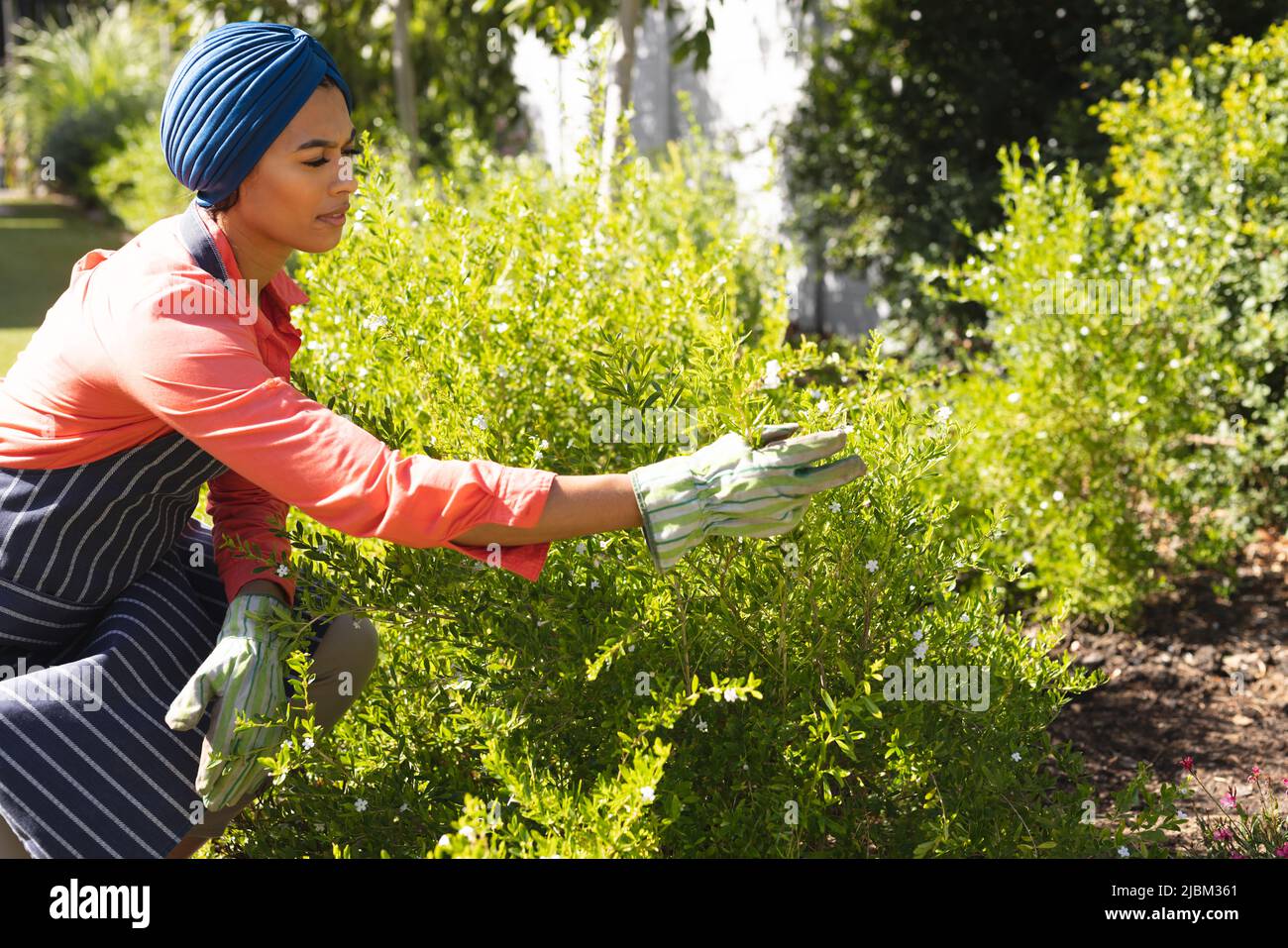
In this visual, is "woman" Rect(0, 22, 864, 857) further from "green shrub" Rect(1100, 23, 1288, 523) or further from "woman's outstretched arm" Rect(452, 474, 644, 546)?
"green shrub" Rect(1100, 23, 1288, 523)

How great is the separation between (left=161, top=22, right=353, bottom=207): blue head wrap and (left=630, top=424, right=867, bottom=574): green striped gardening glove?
82 cm

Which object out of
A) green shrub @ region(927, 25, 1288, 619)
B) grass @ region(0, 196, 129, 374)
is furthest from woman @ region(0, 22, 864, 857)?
grass @ region(0, 196, 129, 374)

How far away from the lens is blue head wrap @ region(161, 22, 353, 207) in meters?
1.99

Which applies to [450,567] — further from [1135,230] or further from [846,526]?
[1135,230]

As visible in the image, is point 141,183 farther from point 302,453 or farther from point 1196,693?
point 302,453

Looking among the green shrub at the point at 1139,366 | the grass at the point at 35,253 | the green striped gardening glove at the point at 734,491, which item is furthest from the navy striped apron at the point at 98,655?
the grass at the point at 35,253

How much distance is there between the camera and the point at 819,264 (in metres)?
7.48

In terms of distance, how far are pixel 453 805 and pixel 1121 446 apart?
2442 millimetres

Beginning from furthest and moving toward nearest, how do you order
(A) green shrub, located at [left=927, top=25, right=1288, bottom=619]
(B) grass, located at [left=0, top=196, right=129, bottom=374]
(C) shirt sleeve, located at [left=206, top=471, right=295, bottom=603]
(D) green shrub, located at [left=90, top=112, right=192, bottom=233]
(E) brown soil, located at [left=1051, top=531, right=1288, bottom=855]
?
1. (D) green shrub, located at [left=90, top=112, right=192, bottom=233]
2. (B) grass, located at [left=0, top=196, right=129, bottom=374]
3. (A) green shrub, located at [left=927, top=25, right=1288, bottom=619]
4. (E) brown soil, located at [left=1051, top=531, right=1288, bottom=855]
5. (C) shirt sleeve, located at [left=206, top=471, right=295, bottom=603]

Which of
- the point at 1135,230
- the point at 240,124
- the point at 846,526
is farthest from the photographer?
the point at 1135,230

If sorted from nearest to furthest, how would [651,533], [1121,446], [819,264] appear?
[651,533], [1121,446], [819,264]

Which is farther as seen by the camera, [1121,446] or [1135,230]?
[1135,230]
